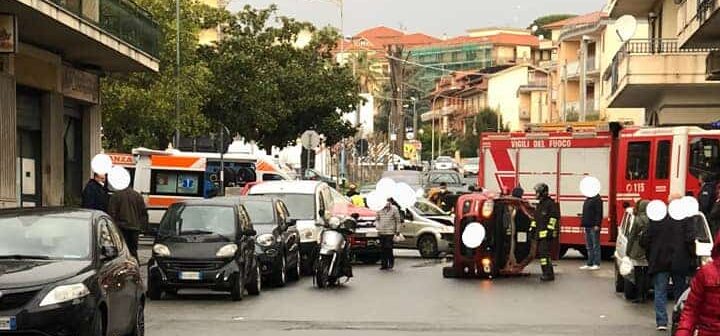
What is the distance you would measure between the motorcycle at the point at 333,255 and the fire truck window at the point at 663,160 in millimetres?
7701

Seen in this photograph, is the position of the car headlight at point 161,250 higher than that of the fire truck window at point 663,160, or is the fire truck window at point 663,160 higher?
the fire truck window at point 663,160

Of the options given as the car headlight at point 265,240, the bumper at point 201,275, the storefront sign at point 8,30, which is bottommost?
the bumper at point 201,275

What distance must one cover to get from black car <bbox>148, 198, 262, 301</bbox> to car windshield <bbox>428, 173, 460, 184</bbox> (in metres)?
31.2

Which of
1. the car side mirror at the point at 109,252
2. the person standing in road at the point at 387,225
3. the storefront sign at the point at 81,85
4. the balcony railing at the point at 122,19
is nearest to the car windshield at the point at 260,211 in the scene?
the person standing in road at the point at 387,225

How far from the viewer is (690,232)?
1457 cm

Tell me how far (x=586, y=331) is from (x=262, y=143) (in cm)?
4164

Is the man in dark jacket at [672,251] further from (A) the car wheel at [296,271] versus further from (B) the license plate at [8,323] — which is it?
(A) the car wheel at [296,271]

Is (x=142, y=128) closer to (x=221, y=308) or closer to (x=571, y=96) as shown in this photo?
(x=221, y=308)

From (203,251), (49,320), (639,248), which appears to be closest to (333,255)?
Answer: (203,251)

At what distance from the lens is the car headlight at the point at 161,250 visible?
59.9ft

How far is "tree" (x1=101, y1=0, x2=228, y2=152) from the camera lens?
3834cm

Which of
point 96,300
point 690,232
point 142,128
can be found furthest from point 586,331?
point 142,128

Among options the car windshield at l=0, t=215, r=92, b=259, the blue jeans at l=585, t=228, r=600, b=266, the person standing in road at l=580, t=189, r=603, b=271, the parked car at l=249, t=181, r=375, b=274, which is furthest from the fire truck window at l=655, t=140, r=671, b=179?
the car windshield at l=0, t=215, r=92, b=259

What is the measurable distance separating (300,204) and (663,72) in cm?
1523
